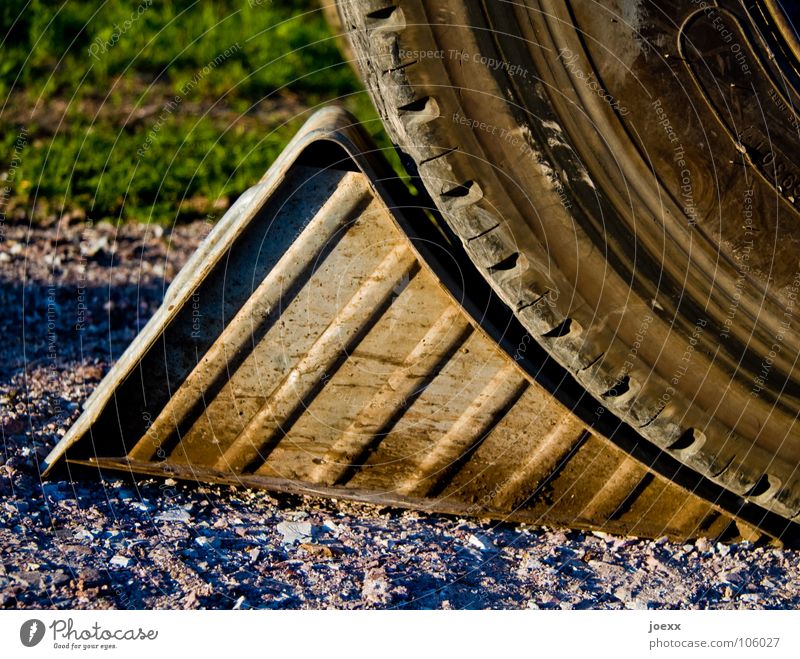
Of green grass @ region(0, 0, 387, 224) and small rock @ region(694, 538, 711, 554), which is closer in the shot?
small rock @ region(694, 538, 711, 554)

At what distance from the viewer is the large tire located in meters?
2.13

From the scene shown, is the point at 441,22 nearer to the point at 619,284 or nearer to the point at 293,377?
the point at 619,284

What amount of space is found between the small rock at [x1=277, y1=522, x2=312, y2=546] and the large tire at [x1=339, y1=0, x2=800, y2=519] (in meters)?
0.76

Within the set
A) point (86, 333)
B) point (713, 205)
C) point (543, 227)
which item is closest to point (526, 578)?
point (543, 227)

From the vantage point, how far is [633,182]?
7.37 ft

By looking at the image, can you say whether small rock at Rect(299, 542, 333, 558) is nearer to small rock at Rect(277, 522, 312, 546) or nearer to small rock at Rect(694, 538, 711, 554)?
small rock at Rect(277, 522, 312, 546)

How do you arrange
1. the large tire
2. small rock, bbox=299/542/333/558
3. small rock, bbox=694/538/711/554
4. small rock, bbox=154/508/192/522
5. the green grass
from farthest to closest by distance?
the green grass, small rock, bbox=694/538/711/554, small rock, bbox=154/508/192/522, small rock, bbox=299/542/333/558, the large tire

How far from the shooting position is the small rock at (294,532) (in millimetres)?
2387

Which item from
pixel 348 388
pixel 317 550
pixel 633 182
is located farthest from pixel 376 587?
pixel 633 182

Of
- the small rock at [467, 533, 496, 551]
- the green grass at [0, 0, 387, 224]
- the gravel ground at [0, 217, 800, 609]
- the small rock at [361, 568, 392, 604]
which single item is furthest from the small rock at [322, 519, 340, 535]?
the green grass at [0, 0, 387, 224]

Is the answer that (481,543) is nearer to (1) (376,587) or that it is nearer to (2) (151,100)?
(1) (376,587)

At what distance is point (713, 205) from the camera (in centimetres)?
228

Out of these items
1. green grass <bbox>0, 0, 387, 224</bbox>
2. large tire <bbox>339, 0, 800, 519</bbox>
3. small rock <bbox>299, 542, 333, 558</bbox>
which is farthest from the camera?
green grass <bbox>0, 0, 387, 224</bbox>

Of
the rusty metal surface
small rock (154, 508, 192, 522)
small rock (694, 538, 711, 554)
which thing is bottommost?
small rock (694, 538, 711, 554)
